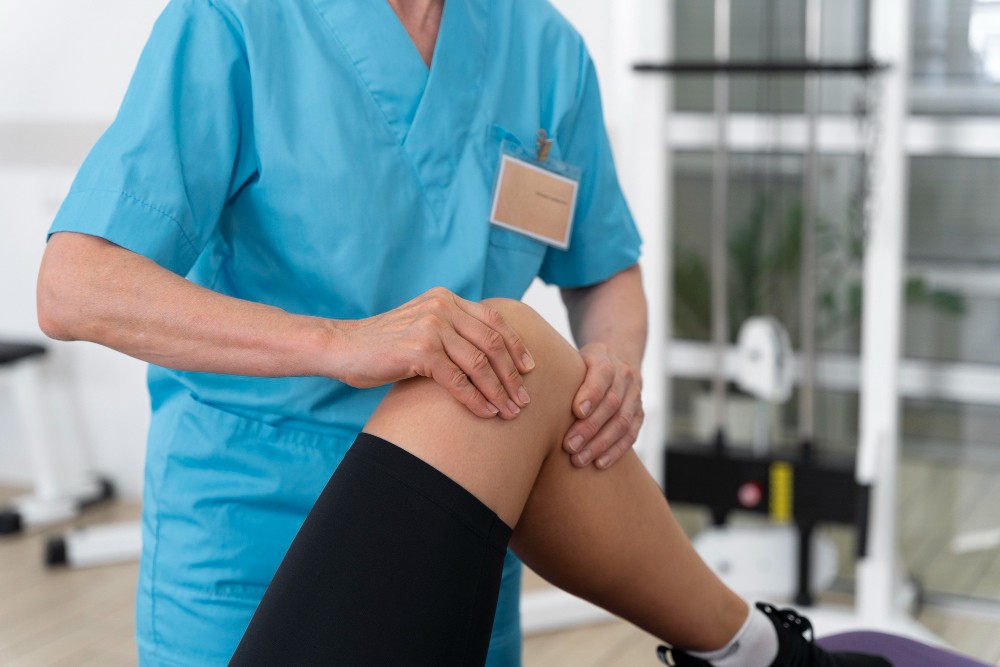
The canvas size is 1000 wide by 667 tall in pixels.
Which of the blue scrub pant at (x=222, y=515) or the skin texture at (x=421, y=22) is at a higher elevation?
the skin texture at (x=421, y=22)

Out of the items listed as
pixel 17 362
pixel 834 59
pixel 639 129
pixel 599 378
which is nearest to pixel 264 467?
pixel 599 378

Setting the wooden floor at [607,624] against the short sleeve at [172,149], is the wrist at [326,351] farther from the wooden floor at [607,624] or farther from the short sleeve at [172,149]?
the wooden floor at [607,624]

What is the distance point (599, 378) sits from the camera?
1.14 m

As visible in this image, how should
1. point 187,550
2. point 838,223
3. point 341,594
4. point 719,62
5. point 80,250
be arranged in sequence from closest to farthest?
point 341,594, point 80,250, point 187,550, point 719,62, point 838,223

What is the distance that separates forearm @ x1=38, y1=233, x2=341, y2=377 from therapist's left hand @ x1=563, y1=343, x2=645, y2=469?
0.82 ft

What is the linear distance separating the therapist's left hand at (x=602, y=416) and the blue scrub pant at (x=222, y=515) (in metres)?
0.23

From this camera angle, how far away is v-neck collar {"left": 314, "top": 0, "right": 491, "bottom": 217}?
1160 millimetres

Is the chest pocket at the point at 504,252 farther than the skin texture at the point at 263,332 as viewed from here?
Yes

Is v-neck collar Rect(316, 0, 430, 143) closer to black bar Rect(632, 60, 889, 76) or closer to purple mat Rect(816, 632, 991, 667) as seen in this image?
purple mat Rect(816, 632, 991, 667)

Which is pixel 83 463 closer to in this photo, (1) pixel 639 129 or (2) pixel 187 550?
(1) pixel 639 129

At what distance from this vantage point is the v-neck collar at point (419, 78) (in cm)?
116

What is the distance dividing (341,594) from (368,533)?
5 centimetres

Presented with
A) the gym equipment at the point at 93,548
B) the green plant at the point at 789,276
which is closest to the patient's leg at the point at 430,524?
the green plant at the point at 789,276

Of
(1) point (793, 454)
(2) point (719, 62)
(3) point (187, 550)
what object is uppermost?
(2) point (719, 62)
